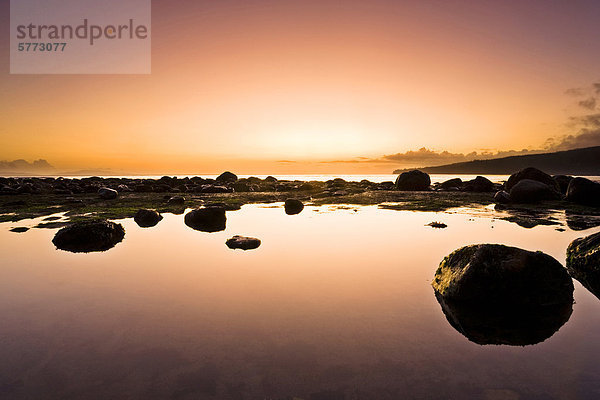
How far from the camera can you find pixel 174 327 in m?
4.35

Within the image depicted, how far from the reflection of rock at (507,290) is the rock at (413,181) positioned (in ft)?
113

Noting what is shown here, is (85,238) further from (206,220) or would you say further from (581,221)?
(581,221)

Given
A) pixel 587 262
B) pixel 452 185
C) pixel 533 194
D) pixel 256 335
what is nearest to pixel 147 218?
pixel 256 335

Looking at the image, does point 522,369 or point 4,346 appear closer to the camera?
point 522,369

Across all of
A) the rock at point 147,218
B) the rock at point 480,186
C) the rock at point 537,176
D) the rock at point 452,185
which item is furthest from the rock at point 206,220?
the rock at point 480,186

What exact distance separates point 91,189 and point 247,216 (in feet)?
90.4

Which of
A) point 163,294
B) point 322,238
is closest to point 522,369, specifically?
point 163,294

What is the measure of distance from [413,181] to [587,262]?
109 feet

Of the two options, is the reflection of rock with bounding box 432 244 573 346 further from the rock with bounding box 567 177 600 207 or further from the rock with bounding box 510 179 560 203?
the rock with bounding box 510 179 560 203

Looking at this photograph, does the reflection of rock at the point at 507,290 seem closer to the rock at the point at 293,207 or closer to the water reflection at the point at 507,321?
the water reflection at the point at 507,321

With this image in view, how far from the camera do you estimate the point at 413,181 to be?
38.2 m

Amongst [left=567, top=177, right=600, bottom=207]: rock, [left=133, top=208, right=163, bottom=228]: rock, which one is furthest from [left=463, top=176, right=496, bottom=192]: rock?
[left=133, top=208, right=163, bottom=228]: rock

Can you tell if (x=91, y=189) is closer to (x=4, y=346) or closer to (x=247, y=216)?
(x=247, y=216)

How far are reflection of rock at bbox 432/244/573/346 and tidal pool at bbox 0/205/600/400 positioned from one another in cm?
35
